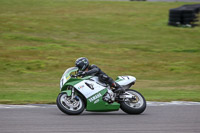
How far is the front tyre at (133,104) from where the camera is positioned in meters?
9.09

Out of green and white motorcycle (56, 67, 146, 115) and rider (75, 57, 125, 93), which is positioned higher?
rider (75, 57, 125, 93)

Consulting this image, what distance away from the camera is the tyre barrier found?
995 inches

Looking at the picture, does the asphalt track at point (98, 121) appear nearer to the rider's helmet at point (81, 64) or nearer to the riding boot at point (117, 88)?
the riding boot at point (117, 88)

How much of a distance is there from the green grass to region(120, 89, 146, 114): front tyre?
8.52 ft

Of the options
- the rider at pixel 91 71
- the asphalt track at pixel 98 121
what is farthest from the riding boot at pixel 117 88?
the asphalt track at pixel 98 121

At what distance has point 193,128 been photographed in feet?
24.8

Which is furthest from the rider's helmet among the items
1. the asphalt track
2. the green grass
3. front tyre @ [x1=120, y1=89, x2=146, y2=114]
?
the green grass

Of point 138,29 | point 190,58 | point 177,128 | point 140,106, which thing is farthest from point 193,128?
point 138,29

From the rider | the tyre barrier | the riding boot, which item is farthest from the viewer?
the tyre barrier

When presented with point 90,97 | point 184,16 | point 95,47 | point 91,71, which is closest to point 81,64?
point 91,71

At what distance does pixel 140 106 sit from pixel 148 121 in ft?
3.17

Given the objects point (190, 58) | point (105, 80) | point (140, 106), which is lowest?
point (190, 58)

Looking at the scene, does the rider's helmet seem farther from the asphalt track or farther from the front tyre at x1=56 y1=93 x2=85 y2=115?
the asphalt track

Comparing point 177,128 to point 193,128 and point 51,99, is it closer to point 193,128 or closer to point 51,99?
point 193,128
